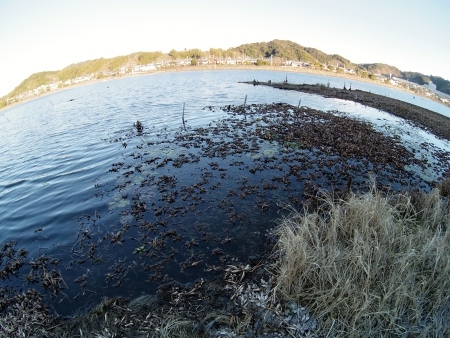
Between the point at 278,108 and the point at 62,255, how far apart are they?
30.2 meters

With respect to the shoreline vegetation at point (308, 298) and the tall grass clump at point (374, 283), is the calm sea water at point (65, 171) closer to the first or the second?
the shoreline vegetation at point (308, 298)

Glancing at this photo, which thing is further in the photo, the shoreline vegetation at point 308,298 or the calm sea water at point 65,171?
the calm sea water at point 65,171

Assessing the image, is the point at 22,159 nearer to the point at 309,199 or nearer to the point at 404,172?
the point at 309,199

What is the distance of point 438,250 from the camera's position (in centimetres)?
528

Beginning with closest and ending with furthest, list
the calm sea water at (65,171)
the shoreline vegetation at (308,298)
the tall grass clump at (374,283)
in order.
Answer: the tall grass clump at (374,283), the shoreline vegetation at (308,298), the calm sea water at (65,171)

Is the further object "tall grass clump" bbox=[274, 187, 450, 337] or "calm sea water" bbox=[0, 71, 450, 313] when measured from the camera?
"calm sea water" bbox=[0, 71, 450, 313]

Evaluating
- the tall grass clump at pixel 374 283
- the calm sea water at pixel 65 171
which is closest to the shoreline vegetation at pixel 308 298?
the tall grass clump at pixel 374 283

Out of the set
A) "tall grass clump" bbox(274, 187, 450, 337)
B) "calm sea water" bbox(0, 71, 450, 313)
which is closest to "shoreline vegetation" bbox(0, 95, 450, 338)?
"tall grass clump" bbox(274, 187, 450, 337)

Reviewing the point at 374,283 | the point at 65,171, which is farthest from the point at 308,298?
the point at 65,171

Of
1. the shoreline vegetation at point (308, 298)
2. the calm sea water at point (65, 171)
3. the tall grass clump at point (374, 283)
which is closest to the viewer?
the tall grass clump at point (374, 283)

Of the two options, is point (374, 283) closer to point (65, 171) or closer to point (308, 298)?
point (308, 298)

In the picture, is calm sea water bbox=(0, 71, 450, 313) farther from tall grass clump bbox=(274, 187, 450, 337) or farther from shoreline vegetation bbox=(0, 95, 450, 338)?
tall grass clump bbox=(274, 187, 450, 337)

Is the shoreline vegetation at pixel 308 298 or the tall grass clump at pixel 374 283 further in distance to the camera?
the shoreline vegetation at pixel 308 298

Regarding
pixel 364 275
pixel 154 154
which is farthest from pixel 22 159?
pixel 364 275
